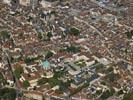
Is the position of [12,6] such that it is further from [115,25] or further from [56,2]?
[115,25]

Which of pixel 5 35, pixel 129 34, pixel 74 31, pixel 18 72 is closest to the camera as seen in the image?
pixel 18 72

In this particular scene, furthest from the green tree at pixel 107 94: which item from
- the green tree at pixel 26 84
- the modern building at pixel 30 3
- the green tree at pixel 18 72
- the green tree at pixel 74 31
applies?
the modern building at pixel 30 3

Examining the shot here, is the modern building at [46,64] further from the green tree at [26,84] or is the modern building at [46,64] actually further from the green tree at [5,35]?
the green tree at [5,35]

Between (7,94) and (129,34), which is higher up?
(7,94)

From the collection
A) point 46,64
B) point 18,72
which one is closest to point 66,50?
point 46,64

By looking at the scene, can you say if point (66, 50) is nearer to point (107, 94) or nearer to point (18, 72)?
point (18, 72)

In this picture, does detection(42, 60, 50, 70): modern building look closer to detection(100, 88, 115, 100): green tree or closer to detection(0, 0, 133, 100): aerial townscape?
detection(0, 0, 133, 100): aerial townscape

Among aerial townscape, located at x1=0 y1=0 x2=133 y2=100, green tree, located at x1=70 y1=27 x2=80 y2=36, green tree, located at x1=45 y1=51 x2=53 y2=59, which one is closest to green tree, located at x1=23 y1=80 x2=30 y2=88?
aerial townscape, located at x1=0 y1=0 x2=133 y2=100

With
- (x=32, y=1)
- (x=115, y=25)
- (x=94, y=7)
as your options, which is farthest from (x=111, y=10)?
(x=32, y=1)
